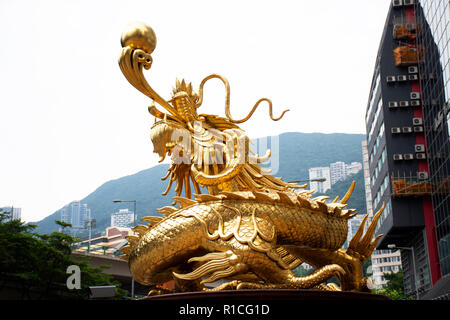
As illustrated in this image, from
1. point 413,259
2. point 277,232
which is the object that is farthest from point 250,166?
point 413,259

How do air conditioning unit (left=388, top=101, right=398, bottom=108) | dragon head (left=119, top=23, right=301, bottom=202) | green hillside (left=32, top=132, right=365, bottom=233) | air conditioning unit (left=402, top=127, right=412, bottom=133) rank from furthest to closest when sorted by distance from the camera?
green hillside (left=32, top=132, right=365, bottom=233) → air conditioning unit (left=388, top=101, right=398, bottom=108) → air conditioning unit (left=402, top=127, right=412, bottom=133) → dragon head (left=119, top=23, right=301, bottom=202)

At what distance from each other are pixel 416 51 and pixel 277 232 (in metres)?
23.9

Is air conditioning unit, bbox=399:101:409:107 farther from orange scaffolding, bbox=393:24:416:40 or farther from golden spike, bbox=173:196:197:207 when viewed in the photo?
golden spike, bbox=173:196:197:207

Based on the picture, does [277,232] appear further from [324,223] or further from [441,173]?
[441,173]

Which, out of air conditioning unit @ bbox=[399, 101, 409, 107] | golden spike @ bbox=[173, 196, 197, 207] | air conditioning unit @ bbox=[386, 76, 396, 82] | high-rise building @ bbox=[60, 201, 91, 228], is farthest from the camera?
high-rise building @ bbox=[60, 201, 91, 228]

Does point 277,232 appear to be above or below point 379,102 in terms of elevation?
below

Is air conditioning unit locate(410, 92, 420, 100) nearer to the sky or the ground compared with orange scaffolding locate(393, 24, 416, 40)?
nearer to the ground

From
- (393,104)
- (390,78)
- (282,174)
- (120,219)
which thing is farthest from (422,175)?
Answer: (120,219)

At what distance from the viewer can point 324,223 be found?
710 centimetres

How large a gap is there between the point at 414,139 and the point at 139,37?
74.8ft

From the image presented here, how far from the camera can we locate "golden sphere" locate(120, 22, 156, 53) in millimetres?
7676

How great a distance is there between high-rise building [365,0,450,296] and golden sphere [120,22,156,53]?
17930 millimetres

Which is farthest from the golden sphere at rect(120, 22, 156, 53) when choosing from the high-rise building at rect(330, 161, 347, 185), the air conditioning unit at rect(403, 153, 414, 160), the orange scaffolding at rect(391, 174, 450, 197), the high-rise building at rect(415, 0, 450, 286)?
the high-rise building at rect(330, 161, 347, 185)
